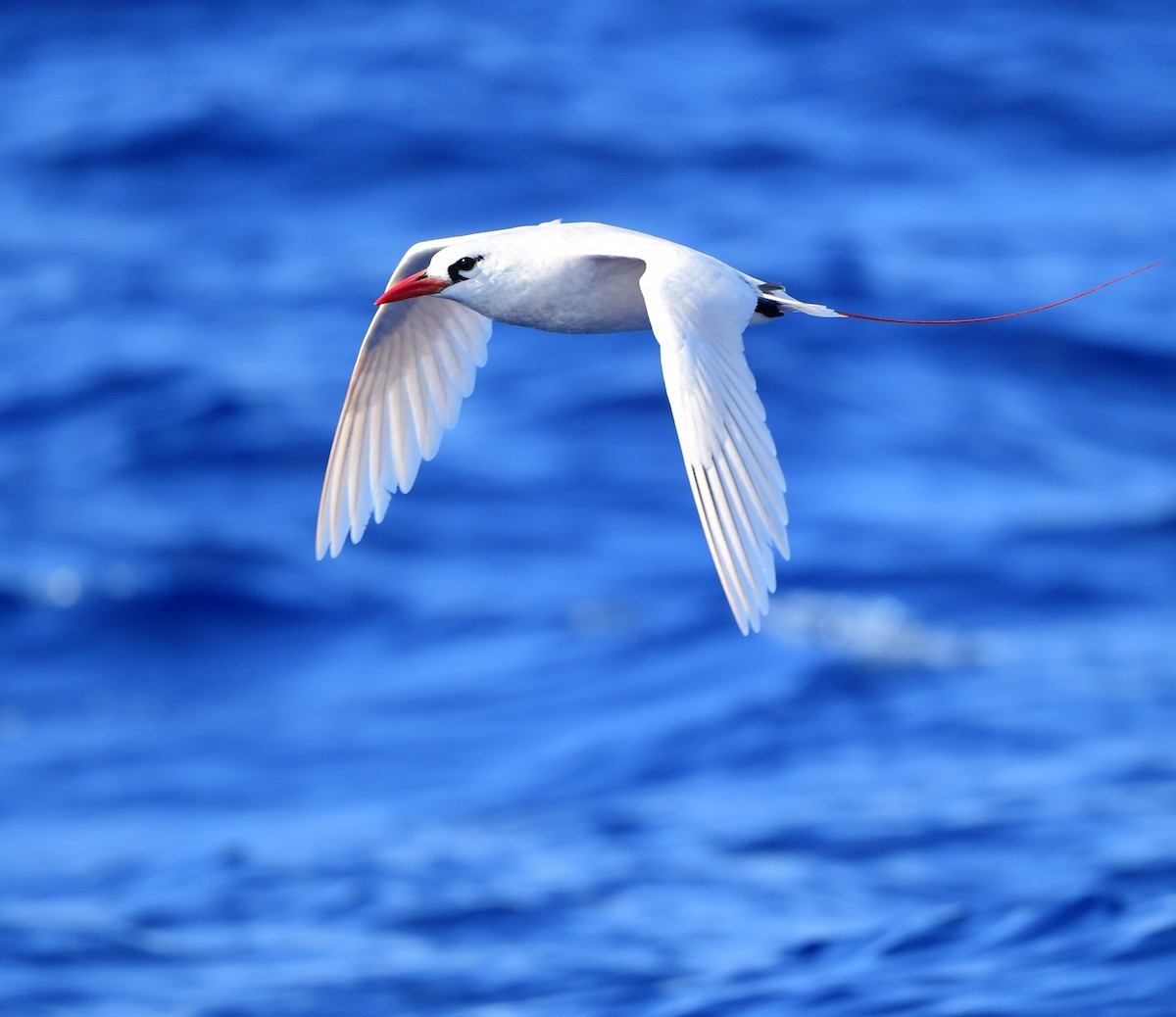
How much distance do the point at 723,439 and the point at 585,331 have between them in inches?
46.0

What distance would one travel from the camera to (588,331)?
7703 millimetres

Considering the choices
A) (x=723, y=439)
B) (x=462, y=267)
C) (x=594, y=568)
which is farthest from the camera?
(x=594, y=568)

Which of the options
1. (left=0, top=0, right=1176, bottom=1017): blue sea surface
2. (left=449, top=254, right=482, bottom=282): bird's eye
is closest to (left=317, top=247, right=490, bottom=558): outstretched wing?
(left=449, top=254, right=482, bottom=282): bird's eye

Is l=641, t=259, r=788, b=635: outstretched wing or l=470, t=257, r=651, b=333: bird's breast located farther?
l=470, t=257, r=651, b=333: bird's breast

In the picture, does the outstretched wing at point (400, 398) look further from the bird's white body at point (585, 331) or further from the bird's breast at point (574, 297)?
the bird's breast at point (574, 297)

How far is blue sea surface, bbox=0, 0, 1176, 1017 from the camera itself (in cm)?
1817

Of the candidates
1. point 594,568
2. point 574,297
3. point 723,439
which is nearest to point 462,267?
point 574,297

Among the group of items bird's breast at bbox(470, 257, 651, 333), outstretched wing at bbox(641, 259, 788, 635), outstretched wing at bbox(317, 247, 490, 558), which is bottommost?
outstretched wing at bbox(641, 259, 788, 635)

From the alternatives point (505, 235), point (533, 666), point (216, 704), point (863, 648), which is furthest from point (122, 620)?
point (505, 235)

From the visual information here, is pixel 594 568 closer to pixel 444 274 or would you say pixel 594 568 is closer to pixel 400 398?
pixel 400 398

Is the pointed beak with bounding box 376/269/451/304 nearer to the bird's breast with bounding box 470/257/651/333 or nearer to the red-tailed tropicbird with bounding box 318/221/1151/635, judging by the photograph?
the red-tailed tropicbird with bounding box 318/221/1151/635

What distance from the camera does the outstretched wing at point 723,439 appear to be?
652cm

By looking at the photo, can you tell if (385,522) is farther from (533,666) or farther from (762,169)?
(762,169)

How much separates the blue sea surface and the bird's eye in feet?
28.7
